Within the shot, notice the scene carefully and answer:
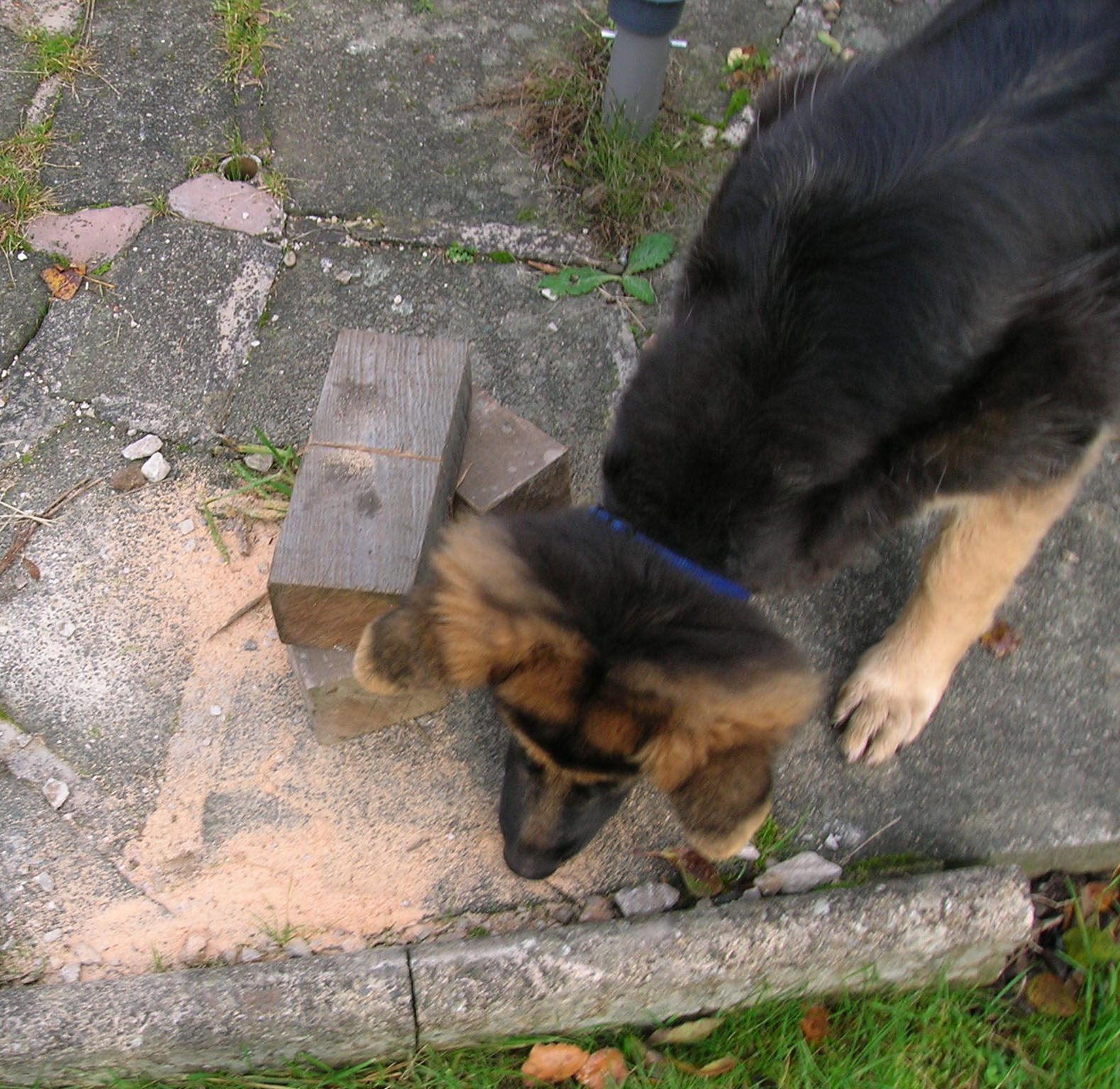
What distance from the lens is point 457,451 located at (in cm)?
255

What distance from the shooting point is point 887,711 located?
8.36ft

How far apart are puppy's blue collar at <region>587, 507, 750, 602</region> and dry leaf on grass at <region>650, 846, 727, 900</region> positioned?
796 mm

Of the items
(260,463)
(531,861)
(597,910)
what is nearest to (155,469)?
(260,463)

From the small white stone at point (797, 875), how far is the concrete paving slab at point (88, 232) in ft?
9.20

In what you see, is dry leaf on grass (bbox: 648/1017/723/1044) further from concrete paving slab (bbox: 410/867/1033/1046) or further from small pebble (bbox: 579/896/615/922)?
small pebble (bbox: 579/896/615/922)

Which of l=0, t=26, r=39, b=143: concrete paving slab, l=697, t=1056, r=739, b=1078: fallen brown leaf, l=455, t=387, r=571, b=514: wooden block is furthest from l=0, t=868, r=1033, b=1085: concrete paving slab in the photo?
l=0, t=26, r=39, b=143: concrete paving slab

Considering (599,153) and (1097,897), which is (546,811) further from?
(599,153)

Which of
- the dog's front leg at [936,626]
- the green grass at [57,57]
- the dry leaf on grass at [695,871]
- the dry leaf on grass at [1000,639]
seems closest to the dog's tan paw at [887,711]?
the dog's front leg at [936,626]

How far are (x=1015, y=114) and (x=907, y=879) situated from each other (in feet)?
5.52

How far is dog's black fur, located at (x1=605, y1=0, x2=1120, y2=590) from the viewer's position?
6.14 feet

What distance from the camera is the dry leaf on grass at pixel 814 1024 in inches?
88.3

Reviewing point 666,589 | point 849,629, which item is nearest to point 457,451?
point 666,589

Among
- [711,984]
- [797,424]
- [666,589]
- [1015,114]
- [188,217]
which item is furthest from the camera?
[188,217]

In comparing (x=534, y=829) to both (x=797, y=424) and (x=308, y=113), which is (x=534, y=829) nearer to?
(x=797, y=424)
